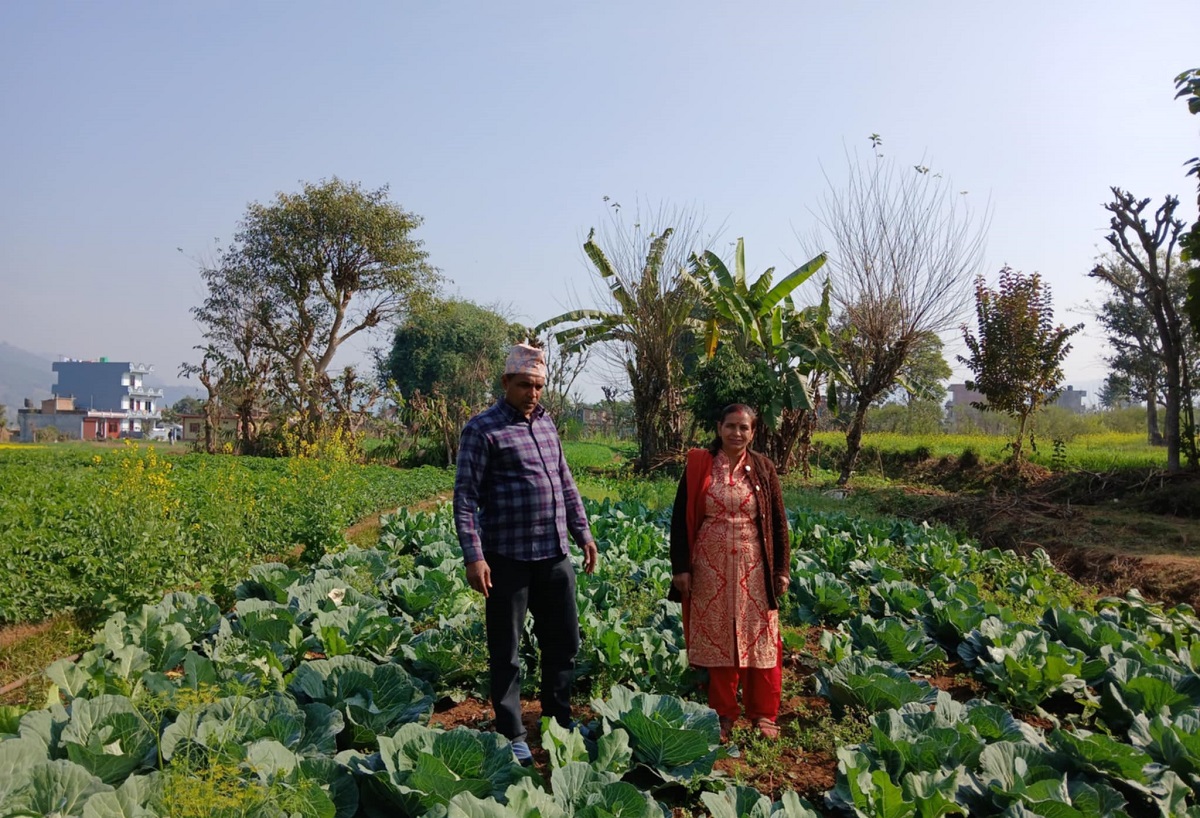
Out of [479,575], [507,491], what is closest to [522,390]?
[507,491]

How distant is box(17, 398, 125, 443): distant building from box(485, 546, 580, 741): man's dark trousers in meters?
58.1

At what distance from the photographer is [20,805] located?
2219 millimetres

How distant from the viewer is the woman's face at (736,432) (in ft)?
12.3

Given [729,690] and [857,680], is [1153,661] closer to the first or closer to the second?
[857,680]

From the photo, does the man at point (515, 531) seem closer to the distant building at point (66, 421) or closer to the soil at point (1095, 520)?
the soil at point (1095, 520)

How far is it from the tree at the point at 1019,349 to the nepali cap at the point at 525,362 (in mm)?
12451

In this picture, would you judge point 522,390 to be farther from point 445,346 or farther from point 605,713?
point 445,346

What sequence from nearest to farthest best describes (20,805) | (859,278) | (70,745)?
(20,805) < (70,745) < (859,278)

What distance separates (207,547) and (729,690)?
175 inches

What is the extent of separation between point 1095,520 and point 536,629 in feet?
29.5

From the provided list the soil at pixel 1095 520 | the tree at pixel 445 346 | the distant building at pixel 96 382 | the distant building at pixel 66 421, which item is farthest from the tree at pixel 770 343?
the distant building at pixel 96 382

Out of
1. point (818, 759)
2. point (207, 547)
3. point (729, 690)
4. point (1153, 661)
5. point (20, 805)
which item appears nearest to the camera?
point (20, 805)

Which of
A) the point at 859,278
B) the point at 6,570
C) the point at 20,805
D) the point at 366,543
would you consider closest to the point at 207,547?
the point at 6,570

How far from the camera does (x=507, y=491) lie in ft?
11.2
